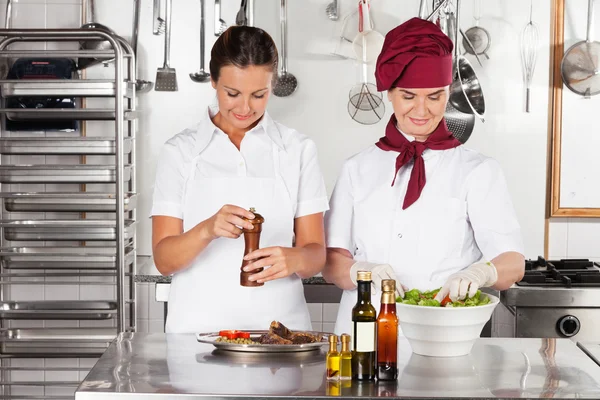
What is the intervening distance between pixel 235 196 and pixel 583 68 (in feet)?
8.45

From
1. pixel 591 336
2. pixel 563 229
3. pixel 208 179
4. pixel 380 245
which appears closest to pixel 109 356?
pixel 208 179

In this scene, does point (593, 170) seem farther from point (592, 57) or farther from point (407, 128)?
point (407, 128)

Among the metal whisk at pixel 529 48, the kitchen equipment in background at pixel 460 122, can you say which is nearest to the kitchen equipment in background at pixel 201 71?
the kitchen equipment in background at pixel 460 122

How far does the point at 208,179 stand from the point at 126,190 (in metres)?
2.05

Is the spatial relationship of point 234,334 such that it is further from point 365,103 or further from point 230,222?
point 365,103

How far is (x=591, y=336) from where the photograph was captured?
12.1 feet

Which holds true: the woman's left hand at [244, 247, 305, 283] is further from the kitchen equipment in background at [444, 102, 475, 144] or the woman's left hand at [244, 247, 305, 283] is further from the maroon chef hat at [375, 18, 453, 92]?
the kitchen equipment in background at [444, 102, 475, 144]

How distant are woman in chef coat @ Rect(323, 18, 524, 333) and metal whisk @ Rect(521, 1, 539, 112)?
6.48 ft

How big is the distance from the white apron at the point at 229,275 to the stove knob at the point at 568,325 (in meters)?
1.61

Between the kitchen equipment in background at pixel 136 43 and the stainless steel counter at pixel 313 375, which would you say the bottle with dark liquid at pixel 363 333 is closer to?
the stainless steel counter at pixel 313 375

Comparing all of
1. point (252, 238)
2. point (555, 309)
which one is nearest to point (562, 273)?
point (555, 309)

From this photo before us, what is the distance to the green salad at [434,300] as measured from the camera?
2.01 m

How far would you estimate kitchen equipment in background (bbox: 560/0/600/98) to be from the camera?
4.34m

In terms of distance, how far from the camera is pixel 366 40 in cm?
440
